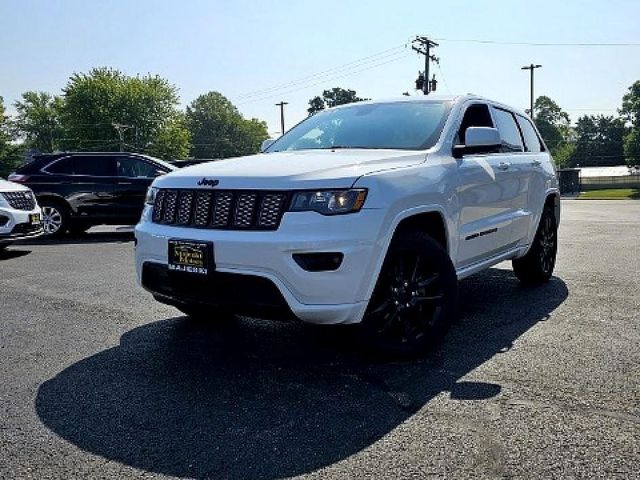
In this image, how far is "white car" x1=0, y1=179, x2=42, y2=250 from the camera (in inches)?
348

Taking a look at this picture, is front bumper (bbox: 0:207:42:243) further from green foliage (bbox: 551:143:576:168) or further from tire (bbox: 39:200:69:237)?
green foliage (bbox: 551:143:576:168)

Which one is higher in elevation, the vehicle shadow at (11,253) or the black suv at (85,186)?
the black suv at (85,186)

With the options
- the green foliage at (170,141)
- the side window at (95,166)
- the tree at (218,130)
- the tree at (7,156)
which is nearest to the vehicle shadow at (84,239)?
the side window at (95,166)

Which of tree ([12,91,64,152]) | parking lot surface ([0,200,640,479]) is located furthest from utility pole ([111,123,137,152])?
parking lot surface ([0,200,640,479])

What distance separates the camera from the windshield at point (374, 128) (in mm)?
4418

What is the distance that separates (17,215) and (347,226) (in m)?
7.43

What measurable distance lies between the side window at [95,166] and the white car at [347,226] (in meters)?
7.83

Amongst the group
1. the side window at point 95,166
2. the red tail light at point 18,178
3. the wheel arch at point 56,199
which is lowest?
the wheel arch at point 56,199

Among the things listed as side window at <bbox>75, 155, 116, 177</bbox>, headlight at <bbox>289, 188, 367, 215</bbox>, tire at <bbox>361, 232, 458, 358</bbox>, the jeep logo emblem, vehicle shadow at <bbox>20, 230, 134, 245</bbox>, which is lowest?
vehicle shadow at <bbox>20, 230, 134, 245</bbox>

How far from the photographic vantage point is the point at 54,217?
11391 millimetres

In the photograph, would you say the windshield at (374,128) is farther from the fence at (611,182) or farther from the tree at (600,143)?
the tree at (600,143)

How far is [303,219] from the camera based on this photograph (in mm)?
3264

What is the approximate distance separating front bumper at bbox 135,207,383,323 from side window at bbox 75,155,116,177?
29.9ft

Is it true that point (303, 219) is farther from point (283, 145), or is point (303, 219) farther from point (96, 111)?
point (96, 111)
